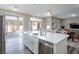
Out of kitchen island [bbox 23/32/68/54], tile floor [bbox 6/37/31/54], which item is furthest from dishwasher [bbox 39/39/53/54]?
tile floor [bbox 6/37/31/54]

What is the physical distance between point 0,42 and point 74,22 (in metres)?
4.78

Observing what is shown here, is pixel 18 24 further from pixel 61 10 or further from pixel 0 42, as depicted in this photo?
pixel 0 42

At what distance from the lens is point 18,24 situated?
249 inches

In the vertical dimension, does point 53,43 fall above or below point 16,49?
above

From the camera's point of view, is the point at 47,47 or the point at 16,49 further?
the point at 16,49

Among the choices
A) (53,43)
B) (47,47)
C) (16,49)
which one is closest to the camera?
(53,43)

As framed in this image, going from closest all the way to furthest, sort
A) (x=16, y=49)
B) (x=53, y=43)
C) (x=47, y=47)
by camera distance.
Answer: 1. (x=53, y=43)
2. (x=47, y=47)
3. (x=16, y=49)

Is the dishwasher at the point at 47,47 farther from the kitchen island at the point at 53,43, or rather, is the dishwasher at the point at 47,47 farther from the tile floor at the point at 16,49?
the tile floor at the point at 16,49

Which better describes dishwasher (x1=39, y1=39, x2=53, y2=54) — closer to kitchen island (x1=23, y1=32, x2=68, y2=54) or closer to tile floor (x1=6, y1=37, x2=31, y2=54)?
kitchen island (x1=23, y1=32, x2=68, y2=54)

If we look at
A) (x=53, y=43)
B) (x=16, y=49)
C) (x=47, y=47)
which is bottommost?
(x=16, y=49)

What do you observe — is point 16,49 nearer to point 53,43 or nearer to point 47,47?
point 47,47

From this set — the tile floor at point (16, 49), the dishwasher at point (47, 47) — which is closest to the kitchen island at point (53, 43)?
the dishwasher at point (47, 47)

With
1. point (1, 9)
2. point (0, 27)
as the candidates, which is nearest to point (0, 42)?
point (0, 27)

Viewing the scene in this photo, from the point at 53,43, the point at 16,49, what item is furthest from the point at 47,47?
the point at 16,49
